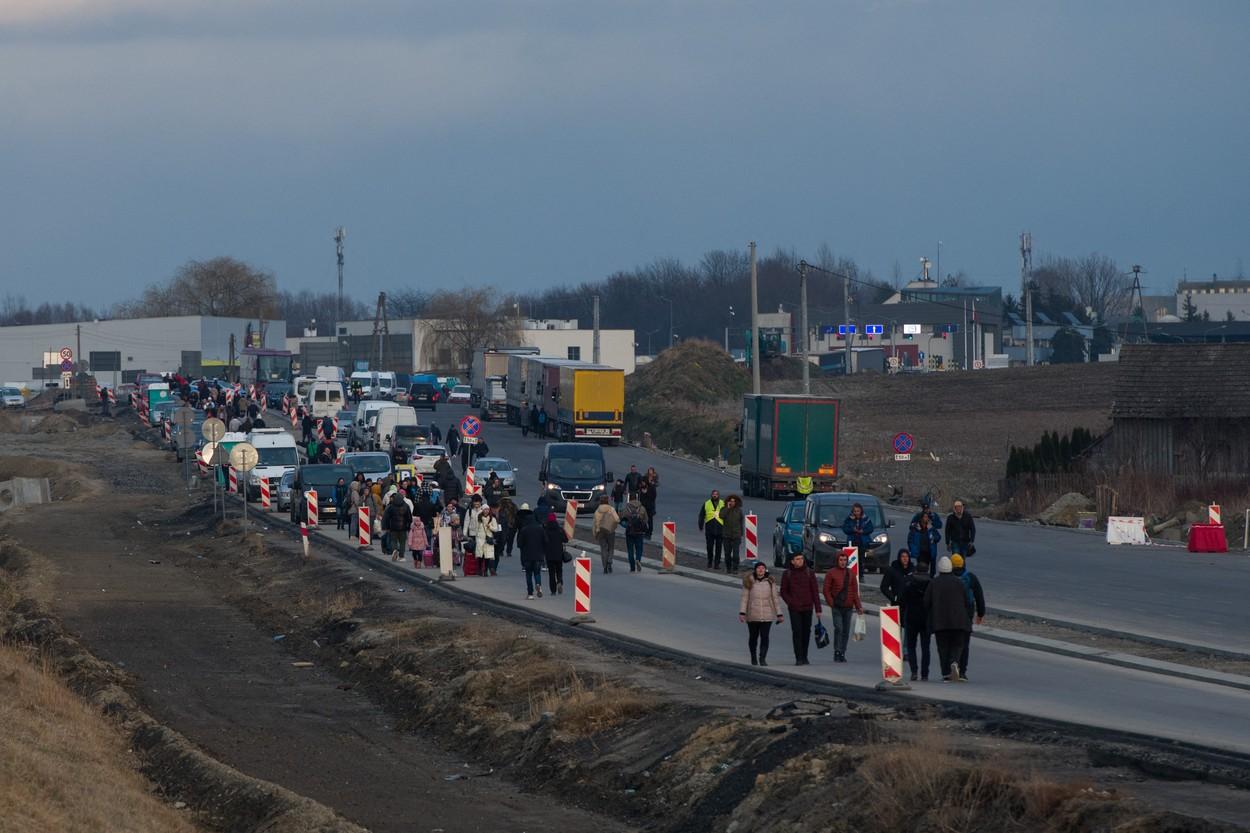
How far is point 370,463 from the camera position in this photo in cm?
4800

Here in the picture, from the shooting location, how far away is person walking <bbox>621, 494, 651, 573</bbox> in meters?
32.0

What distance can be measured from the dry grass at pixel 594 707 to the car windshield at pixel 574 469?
28.6 meters

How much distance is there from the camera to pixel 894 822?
Result: 12.5 metres

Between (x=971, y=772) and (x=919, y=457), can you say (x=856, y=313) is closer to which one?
(x=919, y=457)

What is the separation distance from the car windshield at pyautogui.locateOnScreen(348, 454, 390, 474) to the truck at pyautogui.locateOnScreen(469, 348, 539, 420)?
34434 millimetres

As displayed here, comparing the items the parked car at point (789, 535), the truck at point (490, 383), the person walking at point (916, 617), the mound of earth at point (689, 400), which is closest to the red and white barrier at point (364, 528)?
the parked car at point (789, 535)

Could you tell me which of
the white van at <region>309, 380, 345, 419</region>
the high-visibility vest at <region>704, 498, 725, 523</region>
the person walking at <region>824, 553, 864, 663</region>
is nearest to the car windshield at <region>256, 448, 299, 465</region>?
the high-visibility vest at <region>704, 498, 725, 523</region>

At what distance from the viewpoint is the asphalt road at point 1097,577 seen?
24.7 m

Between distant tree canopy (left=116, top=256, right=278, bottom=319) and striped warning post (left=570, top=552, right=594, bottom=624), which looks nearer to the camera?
striped warning post (left=570, top=552, right=594, bottom=624)

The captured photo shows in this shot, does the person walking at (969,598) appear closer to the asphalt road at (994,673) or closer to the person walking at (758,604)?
the asphalt road at (994,673)

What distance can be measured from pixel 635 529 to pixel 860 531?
14.8 feet

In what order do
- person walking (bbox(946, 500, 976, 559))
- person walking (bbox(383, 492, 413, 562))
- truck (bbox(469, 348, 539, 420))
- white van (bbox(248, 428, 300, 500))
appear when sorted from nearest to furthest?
1. person walking (bbox(946, 500, 976, 559))
2. person walking (bbox(383, 492, 413, 562))
3. white van (bbox(248, 428, 300, 500))
4. truck (bbox(469, 348, 539, 420))

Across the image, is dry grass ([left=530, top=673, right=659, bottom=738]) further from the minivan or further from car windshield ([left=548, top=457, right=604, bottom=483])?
car windshield ([left=548, top=457, right=604, bottom=483])

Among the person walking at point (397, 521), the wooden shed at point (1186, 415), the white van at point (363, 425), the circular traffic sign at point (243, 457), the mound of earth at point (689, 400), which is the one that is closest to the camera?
the person walking at point (397, 521)
